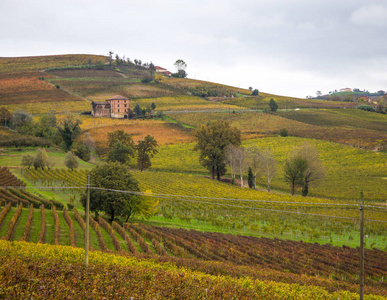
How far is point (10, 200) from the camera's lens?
3706cm

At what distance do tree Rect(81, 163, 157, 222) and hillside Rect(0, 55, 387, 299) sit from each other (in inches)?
61.8

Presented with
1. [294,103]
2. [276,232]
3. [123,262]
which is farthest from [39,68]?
[123,262]

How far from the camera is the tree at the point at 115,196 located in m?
35.4

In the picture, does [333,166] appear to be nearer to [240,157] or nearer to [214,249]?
[240,157]

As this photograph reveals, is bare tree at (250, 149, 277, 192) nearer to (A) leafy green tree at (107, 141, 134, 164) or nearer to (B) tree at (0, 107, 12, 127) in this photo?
(A) leafy green tree at (107, 141, 134, 164)

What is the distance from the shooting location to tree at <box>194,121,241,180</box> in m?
73.2

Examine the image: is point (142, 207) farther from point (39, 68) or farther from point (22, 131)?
point (39, 68)

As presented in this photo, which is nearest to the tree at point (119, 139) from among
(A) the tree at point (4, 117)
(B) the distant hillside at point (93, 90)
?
(A) the tree at point (4, 117)

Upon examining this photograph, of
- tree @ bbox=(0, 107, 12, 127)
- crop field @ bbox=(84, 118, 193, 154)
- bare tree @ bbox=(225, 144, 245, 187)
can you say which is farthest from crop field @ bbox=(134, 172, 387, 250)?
tree @ bbox=(0, 107, 12, 127)

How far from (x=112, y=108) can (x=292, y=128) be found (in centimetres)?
6042

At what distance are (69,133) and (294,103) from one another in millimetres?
103308

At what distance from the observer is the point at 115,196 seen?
35344 millimetres

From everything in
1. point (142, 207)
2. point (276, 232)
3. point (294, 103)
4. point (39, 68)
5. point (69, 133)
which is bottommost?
point (276, 232)

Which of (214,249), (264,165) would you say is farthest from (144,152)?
(214,249)
